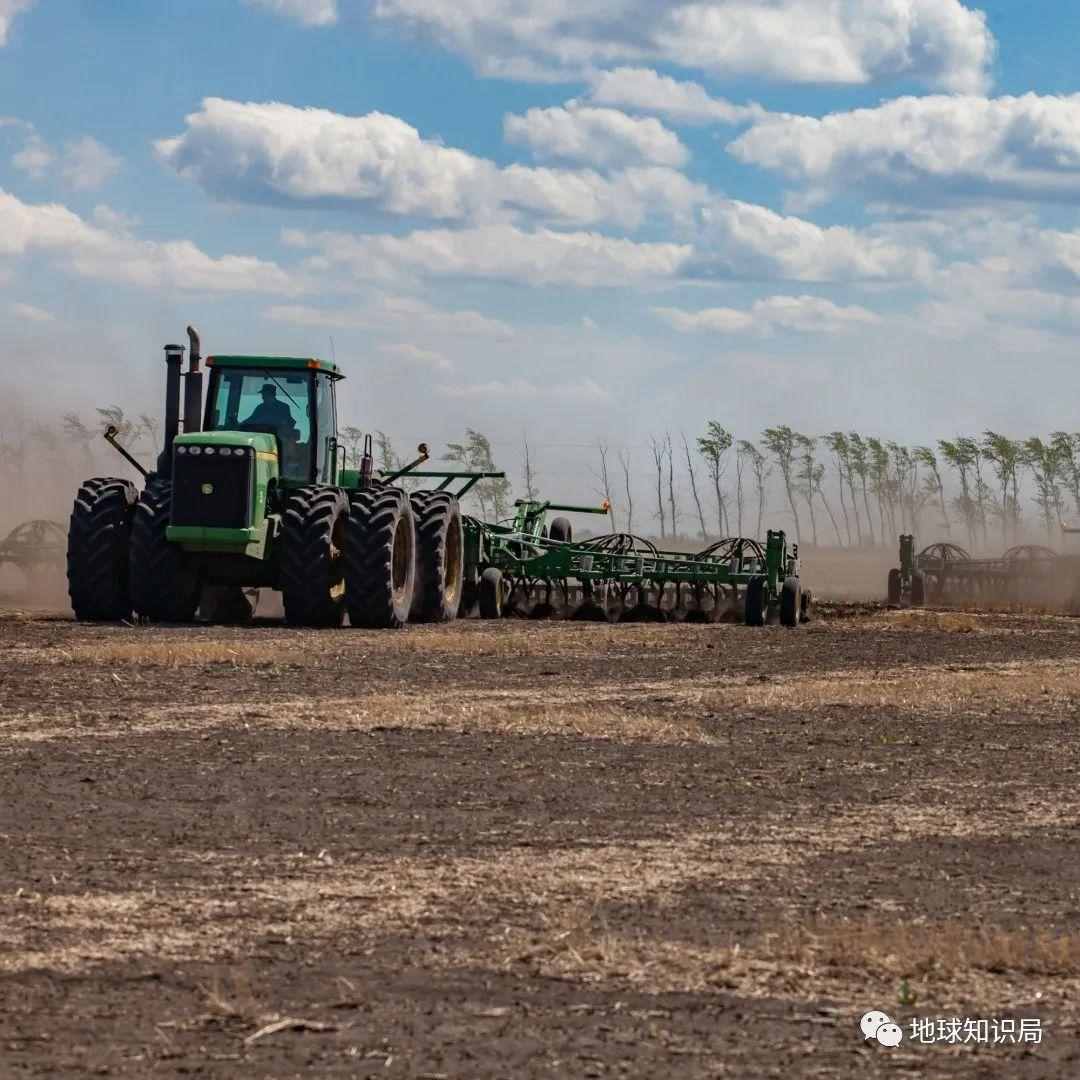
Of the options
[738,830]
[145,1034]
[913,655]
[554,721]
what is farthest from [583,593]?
[145,1034]

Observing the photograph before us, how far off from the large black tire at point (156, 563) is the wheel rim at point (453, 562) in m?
4.20

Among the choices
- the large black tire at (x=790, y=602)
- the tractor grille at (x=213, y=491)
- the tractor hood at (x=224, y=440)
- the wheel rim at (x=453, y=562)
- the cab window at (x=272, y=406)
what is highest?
the cab window at (x=272, y=406)

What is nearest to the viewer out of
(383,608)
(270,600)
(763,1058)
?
(763,1058)

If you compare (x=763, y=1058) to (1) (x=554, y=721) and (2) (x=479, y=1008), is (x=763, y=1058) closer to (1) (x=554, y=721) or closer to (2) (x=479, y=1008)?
(2) (x=479, y=1008)

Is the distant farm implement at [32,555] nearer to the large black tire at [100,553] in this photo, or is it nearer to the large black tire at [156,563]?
the large black tire at [100,553]

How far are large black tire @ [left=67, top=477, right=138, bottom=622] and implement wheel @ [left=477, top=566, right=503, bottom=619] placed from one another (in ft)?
17.7

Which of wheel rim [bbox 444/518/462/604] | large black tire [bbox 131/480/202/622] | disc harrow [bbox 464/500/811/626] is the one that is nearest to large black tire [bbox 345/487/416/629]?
large black tire [bbox 131/480/202/622]

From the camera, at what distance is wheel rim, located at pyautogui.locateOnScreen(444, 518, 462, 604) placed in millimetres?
26062

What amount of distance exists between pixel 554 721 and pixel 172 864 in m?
5.62

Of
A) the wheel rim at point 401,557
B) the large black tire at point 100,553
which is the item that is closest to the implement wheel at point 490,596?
the wheel rim at point 401,557

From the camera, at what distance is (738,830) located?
30.3ft

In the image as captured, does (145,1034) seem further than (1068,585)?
No

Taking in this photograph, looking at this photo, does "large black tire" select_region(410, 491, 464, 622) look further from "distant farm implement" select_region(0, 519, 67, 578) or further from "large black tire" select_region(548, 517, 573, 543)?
"distant farm implement" select_region(0, 519, 67, 578)

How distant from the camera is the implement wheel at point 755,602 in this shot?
26.7 metres
